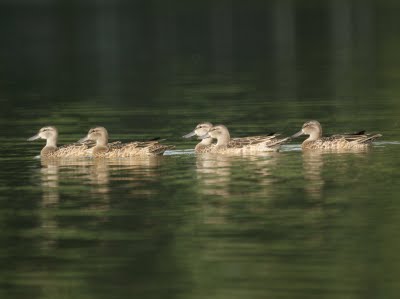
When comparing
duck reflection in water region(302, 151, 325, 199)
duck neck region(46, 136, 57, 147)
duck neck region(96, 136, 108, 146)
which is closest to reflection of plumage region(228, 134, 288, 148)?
duck reflection in water region(302, 151, 325, 199)

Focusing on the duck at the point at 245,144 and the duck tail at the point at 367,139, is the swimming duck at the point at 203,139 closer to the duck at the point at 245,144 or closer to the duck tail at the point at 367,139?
the duck at the point at 245,144

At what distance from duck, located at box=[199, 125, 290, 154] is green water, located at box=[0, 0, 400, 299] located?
307mm

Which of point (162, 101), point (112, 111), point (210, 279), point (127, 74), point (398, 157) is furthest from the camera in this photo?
point (127, 74)

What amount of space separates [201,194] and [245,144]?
5.24 m

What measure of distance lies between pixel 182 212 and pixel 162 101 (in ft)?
65.5

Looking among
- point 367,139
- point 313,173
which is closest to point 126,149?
point 367,139

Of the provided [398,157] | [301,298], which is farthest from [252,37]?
[301,298]

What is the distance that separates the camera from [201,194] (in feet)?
73.8

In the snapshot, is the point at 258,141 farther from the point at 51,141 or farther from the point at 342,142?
the point at 51,141

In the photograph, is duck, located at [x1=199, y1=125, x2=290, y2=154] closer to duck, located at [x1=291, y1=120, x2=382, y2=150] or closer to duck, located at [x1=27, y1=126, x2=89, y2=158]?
duck, located at [x1=291, y1=120, x2=382, y2=150]

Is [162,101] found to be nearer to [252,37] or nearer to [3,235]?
[3,235]

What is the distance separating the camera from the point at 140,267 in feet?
57.9

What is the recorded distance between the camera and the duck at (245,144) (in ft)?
89.9

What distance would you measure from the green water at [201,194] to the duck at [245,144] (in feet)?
1.01
